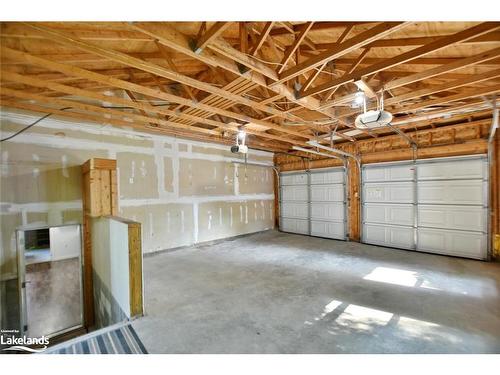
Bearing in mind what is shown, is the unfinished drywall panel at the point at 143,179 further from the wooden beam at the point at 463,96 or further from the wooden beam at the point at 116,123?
the wooden beam at the point at 463,96

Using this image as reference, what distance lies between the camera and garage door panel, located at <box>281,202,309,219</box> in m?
7.87

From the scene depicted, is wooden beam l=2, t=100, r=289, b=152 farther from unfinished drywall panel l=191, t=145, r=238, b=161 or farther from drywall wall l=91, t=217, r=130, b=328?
drywall wall l=91, t=217, r=130, b=328

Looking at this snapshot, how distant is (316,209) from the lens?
7566mm

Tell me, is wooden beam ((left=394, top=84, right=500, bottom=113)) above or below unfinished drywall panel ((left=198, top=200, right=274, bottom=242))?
above

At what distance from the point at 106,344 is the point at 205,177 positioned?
4.83m

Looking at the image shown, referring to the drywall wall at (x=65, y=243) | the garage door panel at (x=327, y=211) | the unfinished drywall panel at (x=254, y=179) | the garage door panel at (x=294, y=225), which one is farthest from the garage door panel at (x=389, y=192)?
the drywall wall at (x=65, y=243)

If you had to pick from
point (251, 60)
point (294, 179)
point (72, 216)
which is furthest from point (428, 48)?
point (294, 179)

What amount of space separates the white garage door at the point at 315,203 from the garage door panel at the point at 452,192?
2010 millimetres

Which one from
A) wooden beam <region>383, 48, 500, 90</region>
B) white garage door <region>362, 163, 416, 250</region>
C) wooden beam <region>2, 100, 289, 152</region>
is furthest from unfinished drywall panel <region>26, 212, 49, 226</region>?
white garage door <region>362, 163, 416, 250</region>

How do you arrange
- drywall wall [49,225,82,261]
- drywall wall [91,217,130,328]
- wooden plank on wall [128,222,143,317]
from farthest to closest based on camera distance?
1. drywall wall [49,225,82,261]
2. drywall wall [91,217,130,328]
3. wooden plank on wall [128,222,143,317]

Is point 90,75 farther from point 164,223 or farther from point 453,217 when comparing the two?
point 453,217

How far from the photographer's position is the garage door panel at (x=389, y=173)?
565cm

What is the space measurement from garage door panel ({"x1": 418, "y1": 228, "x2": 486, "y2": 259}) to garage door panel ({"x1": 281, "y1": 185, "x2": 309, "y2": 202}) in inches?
135

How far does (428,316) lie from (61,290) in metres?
6.63
